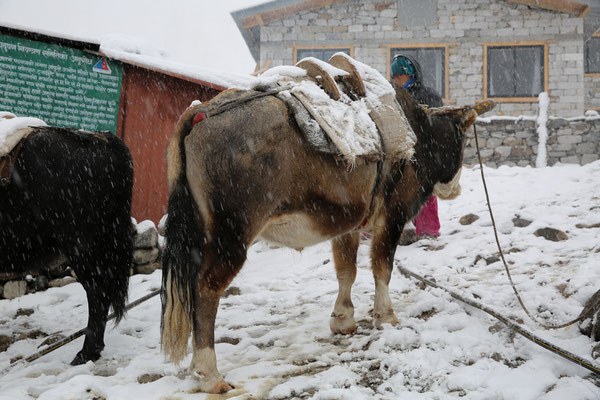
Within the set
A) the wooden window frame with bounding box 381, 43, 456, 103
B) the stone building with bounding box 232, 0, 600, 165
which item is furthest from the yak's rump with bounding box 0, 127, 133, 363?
the wooden window frame with bounding box 381, 43, 456, 103

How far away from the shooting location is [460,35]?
1325cm

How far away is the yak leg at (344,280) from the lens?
11.3ft

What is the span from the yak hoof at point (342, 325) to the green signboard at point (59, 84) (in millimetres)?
3981

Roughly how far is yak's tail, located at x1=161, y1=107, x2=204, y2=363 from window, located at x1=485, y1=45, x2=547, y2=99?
12466 mm

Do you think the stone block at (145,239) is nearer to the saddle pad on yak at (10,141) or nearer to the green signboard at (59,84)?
the green signboard at (59,84)

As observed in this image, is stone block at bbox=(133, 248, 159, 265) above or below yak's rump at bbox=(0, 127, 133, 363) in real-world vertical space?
below

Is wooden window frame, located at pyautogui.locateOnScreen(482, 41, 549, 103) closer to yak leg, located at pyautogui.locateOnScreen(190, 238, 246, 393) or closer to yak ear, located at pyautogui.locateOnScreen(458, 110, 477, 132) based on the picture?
yak ear, located at pyautogui.locateOnScreen(458, 110, 477, 132)

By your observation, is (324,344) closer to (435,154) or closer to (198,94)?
(435,154)

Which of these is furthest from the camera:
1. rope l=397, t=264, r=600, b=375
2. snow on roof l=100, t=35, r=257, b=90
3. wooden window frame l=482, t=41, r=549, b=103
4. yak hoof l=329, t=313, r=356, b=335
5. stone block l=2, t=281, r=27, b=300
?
wooden window frame l=482, t=41, r=549, b=103

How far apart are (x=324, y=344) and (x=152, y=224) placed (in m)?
3.22

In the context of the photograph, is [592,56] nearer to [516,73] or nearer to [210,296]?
[516,73]

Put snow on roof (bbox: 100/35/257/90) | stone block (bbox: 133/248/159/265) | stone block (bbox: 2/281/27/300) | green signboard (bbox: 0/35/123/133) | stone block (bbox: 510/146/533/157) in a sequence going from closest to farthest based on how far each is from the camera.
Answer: stone block (bbox: 2/281/27/300) → green signboard (bbox: 0/35/123/133) → stone block (bbox: 133/248/159/265) → snow on roof (bbox: 100/35/257/90) → stone block (bbox: 510/146/533/157)

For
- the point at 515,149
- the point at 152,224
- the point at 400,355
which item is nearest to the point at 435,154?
the point at 400,355

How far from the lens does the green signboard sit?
5.28 m
